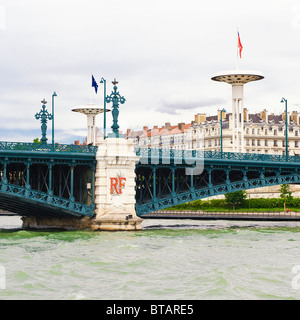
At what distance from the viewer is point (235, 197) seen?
113m

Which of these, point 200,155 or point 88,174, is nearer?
point 88,174

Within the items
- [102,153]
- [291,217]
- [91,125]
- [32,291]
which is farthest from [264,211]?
[32,291]

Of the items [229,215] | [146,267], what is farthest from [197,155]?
[229,215]

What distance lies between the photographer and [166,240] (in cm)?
5309

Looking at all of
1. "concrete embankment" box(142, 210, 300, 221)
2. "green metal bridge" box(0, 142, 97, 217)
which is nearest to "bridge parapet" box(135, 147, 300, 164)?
"green metal bridge" box(0, 142, 97, 217)

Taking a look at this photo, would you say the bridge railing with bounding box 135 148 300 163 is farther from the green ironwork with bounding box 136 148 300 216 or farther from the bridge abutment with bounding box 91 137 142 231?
the bridge abutment with bounding box 91 137 142 231

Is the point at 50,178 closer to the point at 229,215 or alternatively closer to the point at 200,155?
the point at 200,155

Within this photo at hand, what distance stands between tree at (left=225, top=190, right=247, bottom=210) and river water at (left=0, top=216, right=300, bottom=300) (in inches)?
2228

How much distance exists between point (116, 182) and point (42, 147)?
23.8 feet

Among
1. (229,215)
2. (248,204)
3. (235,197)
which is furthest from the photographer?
(248,204)

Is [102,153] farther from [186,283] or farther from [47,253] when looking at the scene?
[186,283]

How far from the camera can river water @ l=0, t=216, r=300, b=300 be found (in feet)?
97.0

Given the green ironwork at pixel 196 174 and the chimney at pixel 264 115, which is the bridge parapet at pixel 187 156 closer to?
the green ironwork at pixel 196 174
